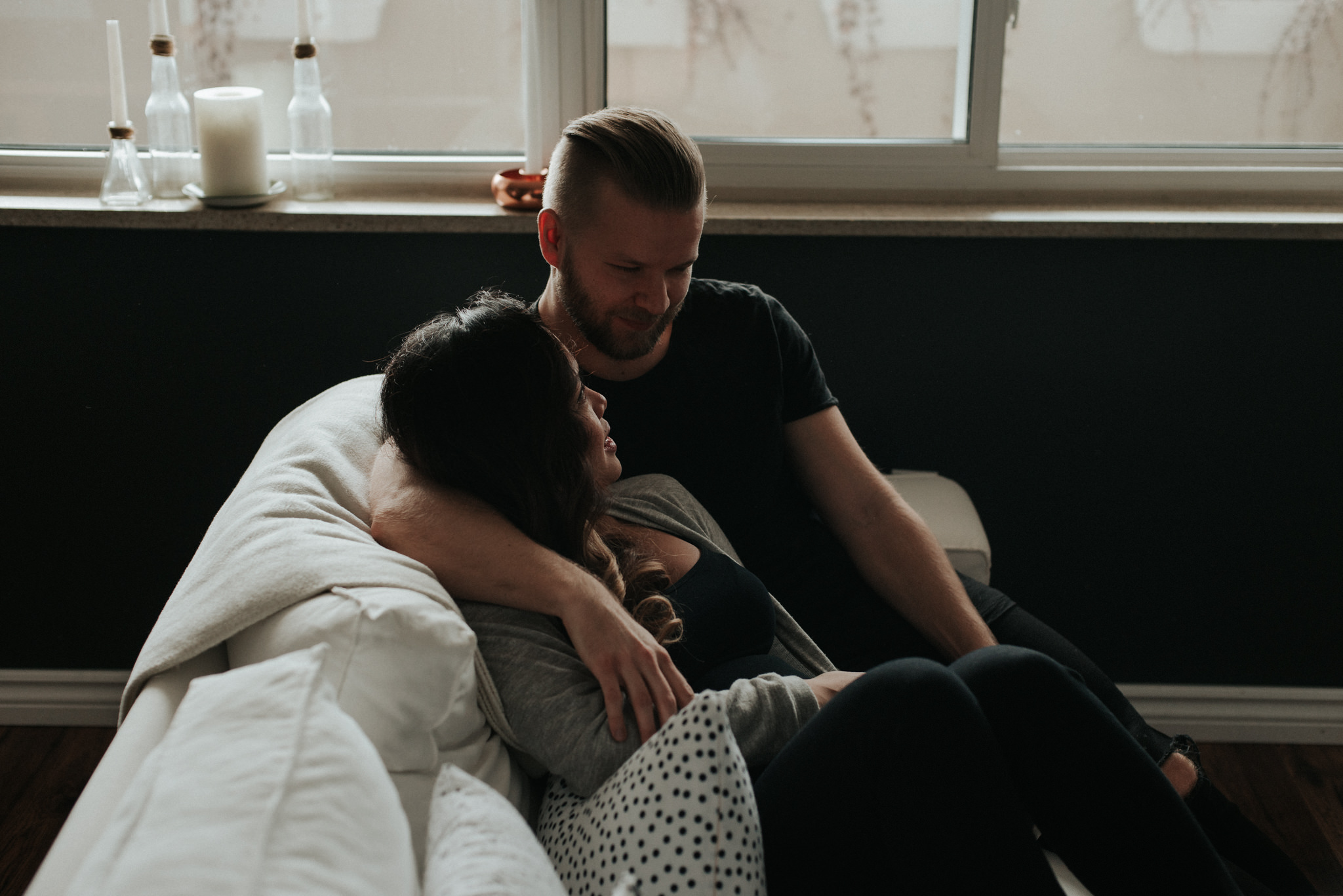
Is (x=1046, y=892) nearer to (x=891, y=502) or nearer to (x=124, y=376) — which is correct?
(x=891, y=502)

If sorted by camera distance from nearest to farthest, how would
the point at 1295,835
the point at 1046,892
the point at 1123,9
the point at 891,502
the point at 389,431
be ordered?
the point at 1046,892 → the point at 389,431 → the point at 891,502 → the point at 1295,835 → the point at 1123,9

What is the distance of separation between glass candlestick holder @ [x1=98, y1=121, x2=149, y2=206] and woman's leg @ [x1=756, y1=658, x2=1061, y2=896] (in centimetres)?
153

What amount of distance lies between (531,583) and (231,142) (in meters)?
1.15

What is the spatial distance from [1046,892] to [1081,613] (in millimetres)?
Answer: 1276

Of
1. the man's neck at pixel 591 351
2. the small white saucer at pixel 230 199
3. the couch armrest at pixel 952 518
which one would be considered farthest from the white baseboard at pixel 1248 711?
the small white saucer at pixel 230 199

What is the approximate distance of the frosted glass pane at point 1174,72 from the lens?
2023 millimetres

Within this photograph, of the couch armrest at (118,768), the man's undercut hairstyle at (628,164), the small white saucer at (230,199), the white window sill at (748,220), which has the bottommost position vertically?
the couch armrest at (118,768)

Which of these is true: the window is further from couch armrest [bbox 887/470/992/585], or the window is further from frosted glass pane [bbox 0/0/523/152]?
couch armrest [bbox 887/470/992/585]

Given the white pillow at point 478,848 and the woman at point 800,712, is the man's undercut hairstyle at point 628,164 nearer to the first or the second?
the woman at point 800,712

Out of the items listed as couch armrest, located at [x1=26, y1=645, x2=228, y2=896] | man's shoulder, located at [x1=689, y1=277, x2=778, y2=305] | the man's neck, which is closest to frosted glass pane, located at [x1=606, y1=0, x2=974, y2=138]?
man's shoulder, located at [x1=689, y1=277, x2=778, y2=305]

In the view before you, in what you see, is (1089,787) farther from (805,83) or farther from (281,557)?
(805,83)

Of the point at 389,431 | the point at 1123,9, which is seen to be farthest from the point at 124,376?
the point at 1123,9

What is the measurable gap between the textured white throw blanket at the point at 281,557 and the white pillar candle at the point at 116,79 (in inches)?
34.5

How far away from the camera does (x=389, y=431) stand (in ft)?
4.11
